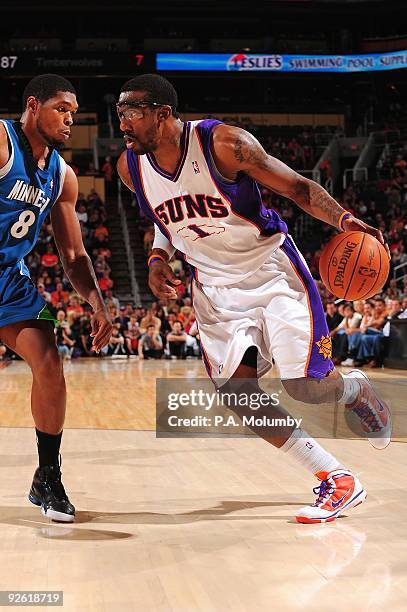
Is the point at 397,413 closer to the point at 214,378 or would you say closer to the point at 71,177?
the point at 214,378

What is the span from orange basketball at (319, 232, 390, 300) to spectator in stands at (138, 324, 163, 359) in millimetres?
11325

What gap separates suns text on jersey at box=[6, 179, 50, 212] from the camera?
3.56 meters

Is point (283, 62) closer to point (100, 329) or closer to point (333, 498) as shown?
point (100, 329)

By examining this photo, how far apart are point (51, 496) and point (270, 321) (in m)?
1.20

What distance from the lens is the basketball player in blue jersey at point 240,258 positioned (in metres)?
3.50

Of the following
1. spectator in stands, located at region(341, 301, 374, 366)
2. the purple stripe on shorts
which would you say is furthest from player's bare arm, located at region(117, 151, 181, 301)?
spectator in stands, located at region(341, 301, 374, 366)

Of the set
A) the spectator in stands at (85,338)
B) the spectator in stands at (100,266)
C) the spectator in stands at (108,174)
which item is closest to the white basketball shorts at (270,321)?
the spectator in stands at (85,338)

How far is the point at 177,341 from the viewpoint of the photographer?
14.9 meters

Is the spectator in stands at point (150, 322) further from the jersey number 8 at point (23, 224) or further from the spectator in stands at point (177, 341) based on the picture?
the jersey number 8 at point (23, 224)

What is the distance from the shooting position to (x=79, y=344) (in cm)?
1528

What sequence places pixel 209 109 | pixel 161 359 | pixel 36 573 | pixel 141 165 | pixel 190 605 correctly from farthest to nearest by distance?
pixel 209 109, pixel 161 359, pixel 141 165, pixel 36 573, pixel 190 605

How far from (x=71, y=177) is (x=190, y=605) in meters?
2.20

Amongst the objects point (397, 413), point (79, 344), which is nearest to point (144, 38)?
point (79, 344)

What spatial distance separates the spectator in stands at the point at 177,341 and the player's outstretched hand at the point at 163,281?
1095 cm
